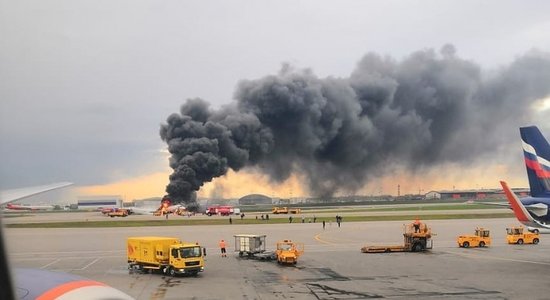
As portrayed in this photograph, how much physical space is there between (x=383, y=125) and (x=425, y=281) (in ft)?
391

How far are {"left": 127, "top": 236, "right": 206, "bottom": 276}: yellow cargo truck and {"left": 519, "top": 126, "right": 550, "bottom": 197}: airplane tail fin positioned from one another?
21420 millimetres

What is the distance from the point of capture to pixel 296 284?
27.0m

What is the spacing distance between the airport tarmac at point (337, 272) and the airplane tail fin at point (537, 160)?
493cm

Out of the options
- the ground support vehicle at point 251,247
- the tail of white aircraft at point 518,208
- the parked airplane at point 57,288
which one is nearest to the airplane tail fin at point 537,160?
the tail of white aircraft at point 518,208

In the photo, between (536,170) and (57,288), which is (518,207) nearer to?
(536,170)

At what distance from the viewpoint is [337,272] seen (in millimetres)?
31156

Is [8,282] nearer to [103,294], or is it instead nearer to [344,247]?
[103,294]

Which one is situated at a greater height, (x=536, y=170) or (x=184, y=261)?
(x=536, y=170)

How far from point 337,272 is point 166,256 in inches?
408

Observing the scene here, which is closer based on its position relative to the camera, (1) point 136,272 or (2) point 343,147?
(1) point 136,272

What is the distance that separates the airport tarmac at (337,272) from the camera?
2441 cm

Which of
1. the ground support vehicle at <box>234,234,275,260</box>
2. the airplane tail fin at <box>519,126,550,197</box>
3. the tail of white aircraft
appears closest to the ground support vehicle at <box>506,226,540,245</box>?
the airplane tail fin at <box>519,126,550,197</box>

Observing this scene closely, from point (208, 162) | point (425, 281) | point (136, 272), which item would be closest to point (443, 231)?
point (425, 281)

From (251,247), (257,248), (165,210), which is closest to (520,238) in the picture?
(257,248)
